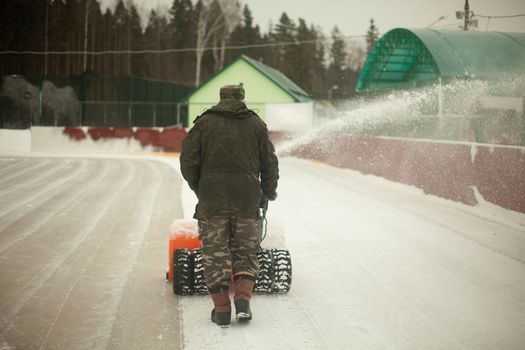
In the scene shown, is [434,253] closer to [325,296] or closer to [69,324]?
[325,296]

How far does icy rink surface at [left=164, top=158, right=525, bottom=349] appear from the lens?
3943 mm

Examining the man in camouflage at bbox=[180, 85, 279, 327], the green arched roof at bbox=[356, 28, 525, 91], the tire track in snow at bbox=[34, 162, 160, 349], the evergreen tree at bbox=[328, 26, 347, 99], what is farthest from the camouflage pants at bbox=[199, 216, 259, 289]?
the evergreen tree at bbox=[328, 26, 347, 99]

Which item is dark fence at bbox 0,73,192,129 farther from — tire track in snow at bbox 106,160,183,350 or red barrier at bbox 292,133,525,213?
tire track in snow at bbox 106,160,183,350

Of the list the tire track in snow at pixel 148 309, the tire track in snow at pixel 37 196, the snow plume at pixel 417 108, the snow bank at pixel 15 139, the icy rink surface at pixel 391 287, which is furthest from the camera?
the snow bank at pixel 15 139

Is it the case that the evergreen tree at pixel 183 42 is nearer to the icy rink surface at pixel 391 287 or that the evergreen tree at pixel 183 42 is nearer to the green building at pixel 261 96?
the green building at pixel 261 96

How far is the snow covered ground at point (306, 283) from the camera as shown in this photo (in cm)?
395

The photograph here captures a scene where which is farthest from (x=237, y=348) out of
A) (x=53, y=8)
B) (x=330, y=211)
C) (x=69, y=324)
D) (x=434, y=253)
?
(x=53, y=8)

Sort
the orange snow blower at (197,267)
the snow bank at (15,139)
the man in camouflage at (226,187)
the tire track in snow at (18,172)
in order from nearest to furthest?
the man in camouflage at (226,187)
the orange snow blower at (197,267)
the tire track in snow at (18,172)
the snow bank at (15,139)

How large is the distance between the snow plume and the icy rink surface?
463 inches

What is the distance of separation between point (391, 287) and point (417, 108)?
22669 millimetres

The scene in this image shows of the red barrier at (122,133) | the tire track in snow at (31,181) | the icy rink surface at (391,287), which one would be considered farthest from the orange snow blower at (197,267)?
the red barrier at (122,133)

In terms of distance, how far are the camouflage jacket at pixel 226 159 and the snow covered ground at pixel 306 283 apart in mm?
885

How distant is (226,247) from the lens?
4.10 metres

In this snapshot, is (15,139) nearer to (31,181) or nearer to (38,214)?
(31,181)
